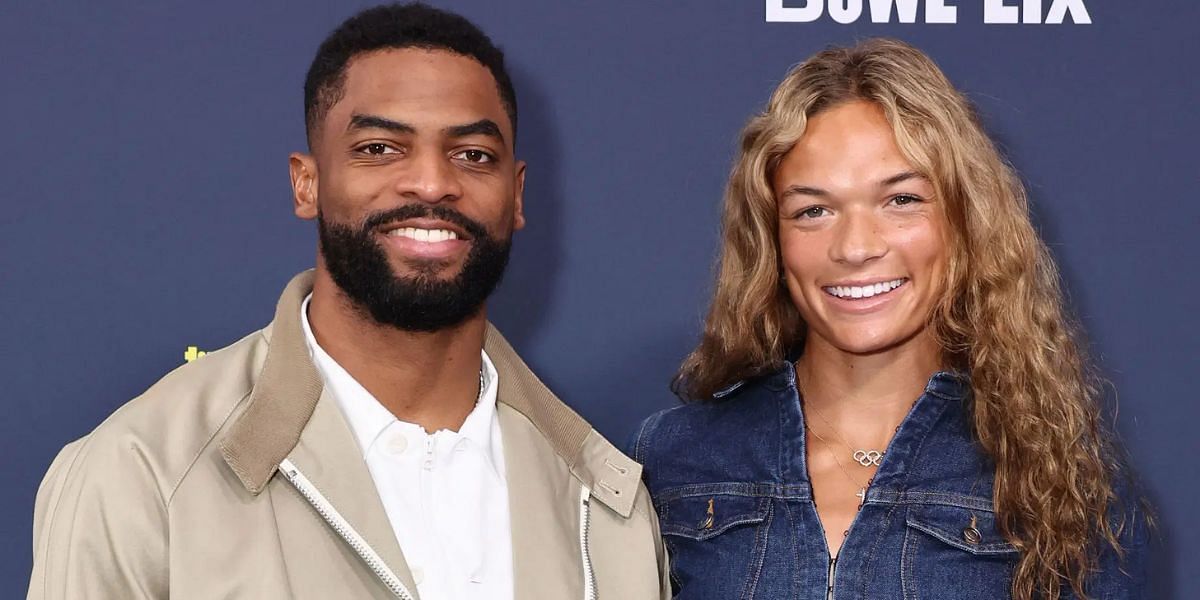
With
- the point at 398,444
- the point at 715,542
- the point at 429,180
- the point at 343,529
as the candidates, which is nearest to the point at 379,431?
the point at 398,444

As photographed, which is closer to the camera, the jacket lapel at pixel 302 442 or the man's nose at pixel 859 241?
the jacket lapel at pixel 302 442

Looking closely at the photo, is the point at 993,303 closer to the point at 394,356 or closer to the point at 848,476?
the point at 848,476

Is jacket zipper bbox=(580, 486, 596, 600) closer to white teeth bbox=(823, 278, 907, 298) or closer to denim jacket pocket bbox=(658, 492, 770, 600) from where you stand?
denim jacket pocket bbox=(658, 492, 770, 600)

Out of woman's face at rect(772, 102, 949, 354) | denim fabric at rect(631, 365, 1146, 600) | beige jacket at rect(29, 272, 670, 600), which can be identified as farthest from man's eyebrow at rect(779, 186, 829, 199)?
beige jacket at rect(29, 272, 670, 600)

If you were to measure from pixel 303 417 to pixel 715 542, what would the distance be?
59 centimetres

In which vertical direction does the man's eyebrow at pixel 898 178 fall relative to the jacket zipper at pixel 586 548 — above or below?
above

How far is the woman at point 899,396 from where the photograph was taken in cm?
186

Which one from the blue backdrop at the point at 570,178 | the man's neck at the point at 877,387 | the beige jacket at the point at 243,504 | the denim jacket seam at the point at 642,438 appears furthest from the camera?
the blue backdrop at the point at 570,178

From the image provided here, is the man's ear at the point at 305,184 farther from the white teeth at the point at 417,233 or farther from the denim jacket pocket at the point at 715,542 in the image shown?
the denim jacket pocket at the point at 715,542

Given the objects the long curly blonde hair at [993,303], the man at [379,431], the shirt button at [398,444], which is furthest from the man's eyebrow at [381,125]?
the long curly blonde hair at [993,303]

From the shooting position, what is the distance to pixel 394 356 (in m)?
1.84

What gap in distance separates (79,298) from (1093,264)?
5.45 feet

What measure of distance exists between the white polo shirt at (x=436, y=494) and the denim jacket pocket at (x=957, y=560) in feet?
1.66

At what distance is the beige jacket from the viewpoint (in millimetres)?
1608
